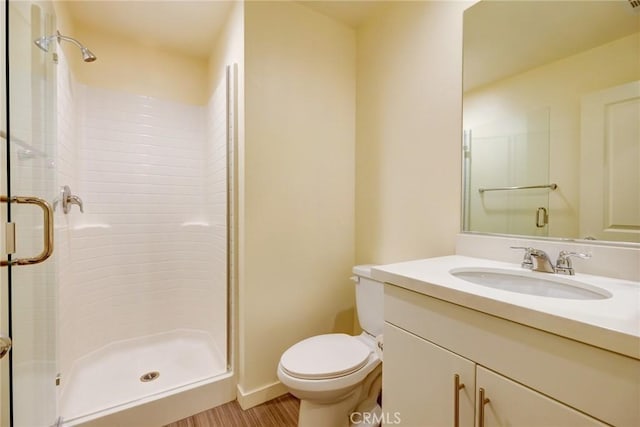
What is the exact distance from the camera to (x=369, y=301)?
1569 millimetres

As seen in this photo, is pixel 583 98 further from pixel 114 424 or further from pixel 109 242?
Answer: pixel 109 242

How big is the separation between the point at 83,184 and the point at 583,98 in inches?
112

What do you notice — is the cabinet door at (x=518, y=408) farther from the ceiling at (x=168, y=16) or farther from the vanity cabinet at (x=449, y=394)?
the ceiling at (x=168, y=16)

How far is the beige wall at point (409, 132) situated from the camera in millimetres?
1375

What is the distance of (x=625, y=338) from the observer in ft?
1.61

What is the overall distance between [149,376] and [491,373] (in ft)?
6.51

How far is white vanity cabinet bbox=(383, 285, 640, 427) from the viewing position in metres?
0.53

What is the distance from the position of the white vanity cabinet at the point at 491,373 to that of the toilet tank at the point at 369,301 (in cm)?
51

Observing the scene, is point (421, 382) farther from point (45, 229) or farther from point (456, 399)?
point (45, 229)

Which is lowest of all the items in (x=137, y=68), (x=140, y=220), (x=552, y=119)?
(x=140, y=220)

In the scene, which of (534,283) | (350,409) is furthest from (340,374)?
(534,283)

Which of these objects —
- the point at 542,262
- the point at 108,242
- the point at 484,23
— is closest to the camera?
the point at 542,262

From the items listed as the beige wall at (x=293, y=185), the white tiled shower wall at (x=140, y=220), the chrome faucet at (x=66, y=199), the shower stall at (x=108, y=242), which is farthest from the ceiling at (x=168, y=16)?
the chrome faucet at (x=66, y=199)

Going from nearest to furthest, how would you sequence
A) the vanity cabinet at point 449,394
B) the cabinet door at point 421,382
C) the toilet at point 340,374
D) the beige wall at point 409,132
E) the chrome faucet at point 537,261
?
the vanity cabinet at point 449,394 → the cabinet door at point 421,382 → the chrome faucet at point 537,261 → the toilet at point 340,374 → the beige wall at point 409,132
